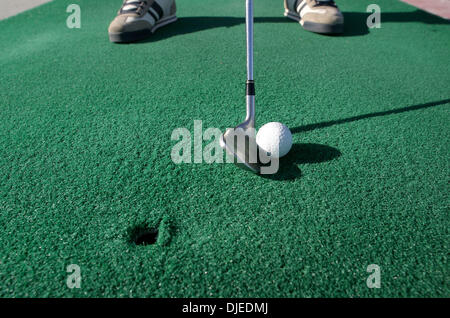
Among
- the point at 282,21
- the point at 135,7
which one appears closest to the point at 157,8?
the point at 135,7

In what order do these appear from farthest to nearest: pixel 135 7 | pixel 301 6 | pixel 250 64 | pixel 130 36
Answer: pixel 301 6
pixel 135 7
pixel 130 36
pixel 250 64

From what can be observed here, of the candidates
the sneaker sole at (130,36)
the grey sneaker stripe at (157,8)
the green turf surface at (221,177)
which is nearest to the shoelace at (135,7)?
the grey sneaker stripe at (157,8)

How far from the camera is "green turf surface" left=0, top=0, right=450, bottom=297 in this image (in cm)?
136

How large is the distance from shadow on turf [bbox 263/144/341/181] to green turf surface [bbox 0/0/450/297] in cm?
1

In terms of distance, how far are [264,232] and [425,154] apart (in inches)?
48.1

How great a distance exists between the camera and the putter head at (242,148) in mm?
1748

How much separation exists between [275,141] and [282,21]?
2984 mm

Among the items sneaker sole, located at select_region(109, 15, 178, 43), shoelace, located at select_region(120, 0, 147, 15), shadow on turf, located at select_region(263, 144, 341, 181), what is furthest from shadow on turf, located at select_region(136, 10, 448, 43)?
shadow on turf, located at select_region(263, 144, 341, 181)

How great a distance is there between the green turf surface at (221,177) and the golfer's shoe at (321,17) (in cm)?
42

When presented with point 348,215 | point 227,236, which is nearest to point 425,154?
point 348,215

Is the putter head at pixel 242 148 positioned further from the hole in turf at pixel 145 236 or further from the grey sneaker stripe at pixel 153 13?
the grey sneaker stripe at pixel 153 13

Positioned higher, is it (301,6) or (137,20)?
(301,6)

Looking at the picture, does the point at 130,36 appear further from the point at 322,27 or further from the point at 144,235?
the point at 144,235

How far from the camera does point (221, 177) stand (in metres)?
1.83
